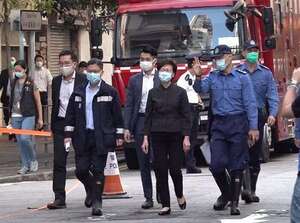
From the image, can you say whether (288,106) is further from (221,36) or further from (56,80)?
(221,36)

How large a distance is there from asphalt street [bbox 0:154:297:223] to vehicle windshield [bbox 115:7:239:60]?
2601 millimetres

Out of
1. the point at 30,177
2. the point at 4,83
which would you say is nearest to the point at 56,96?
the point at 30,177

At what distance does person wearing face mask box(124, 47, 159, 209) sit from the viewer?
11914 millimetres

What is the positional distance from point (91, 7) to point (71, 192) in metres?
11.1

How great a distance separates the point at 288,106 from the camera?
7.57 metres

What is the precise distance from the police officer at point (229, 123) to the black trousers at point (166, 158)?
0.43m

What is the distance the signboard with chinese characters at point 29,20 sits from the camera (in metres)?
18.0

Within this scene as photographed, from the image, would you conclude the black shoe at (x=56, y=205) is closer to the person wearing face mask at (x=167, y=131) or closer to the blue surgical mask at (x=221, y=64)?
the person wearing face mask at (x=167, y=131)

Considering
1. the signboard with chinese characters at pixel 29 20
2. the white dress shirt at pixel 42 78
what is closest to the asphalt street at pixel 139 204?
the signboard with chinese characters at pixel 29 20

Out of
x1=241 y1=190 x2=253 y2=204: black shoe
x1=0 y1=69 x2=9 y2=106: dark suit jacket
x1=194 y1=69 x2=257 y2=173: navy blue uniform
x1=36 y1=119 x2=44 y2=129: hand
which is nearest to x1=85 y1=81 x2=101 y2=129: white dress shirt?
x1=194 y1=69 x2=257 y2=173: navy blue uniform

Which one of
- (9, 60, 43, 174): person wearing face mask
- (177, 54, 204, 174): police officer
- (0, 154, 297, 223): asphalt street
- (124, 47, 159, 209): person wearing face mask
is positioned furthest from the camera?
(9, 60, 43, 174): person wearing face mask

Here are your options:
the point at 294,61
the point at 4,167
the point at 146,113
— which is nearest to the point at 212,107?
the point at 146,113

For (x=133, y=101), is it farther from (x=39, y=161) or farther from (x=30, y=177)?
(x=39, y=161)

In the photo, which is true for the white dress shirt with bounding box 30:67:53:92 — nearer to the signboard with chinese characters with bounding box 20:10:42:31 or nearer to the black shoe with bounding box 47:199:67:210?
the signboard with chinese characters with bounding box 20:10:42:31
